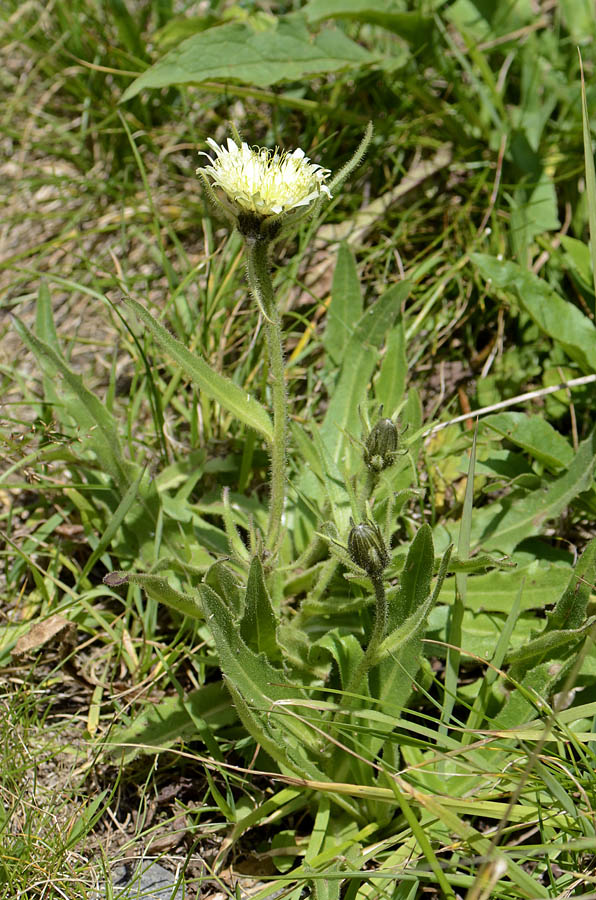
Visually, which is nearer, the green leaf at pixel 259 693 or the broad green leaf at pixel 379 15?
the green leaf at pixel 259 693

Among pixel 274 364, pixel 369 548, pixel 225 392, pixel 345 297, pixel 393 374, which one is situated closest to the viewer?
pixel 369 548

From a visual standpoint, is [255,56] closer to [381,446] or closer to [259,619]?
[381,446]

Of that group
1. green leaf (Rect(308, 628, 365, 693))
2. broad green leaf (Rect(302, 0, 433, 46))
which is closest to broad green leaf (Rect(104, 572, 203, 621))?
green leaf (Rect(308, 628, 365, 693))

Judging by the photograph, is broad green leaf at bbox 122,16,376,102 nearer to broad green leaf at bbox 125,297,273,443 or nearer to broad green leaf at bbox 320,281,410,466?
broad green leaf at bbox 320,281,410,466

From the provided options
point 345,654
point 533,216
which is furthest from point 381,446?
point 533,216

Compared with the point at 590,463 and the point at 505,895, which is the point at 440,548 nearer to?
the point at 590,463

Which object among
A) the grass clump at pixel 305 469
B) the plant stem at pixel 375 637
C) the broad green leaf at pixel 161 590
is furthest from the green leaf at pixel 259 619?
the plant stem at pixel 375 637

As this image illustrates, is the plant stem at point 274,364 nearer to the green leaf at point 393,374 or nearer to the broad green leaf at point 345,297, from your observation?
the green leaf at point 393,374
